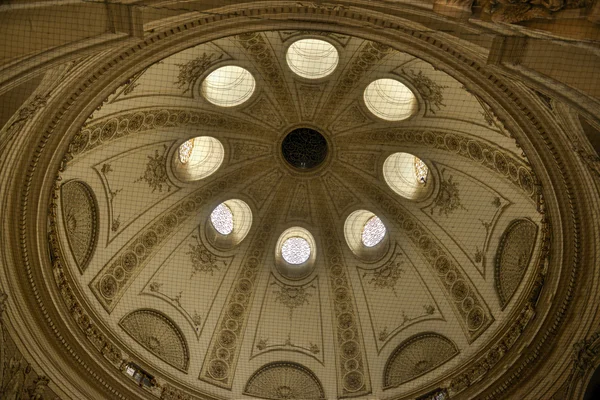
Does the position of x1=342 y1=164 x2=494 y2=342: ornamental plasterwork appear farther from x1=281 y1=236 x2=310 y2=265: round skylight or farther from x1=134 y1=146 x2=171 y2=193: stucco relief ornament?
x1=134 y1=146 x2=171 y2=193: stucco relief ornament

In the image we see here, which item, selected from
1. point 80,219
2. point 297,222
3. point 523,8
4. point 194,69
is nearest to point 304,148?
point 297,222

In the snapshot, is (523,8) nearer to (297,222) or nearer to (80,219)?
(80,219)

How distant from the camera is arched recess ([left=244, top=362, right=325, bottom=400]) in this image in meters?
14.7

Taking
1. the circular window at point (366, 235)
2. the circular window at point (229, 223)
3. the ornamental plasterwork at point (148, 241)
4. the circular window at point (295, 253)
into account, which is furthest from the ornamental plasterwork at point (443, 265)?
the ornamental plasterwork at point (148, 241)

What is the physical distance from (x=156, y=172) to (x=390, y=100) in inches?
233

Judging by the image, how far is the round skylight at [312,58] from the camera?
47.1ft

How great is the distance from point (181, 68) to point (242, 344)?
6846 millimetres

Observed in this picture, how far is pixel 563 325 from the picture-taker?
10805 millimetres

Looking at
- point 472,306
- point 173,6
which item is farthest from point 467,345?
point 173,6

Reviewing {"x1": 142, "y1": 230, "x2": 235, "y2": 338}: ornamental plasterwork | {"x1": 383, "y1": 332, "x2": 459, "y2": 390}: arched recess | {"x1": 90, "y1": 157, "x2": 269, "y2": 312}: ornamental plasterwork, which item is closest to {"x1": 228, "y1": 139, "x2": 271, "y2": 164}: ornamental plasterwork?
{"x1": 90, "y1": 157, "x2": 269, "y2": 312}: ornamental plasterwork

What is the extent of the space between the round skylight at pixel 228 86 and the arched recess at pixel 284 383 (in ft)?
21.5

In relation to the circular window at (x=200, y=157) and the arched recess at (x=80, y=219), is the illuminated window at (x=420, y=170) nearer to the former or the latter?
the circular window at (x=200, y=157)

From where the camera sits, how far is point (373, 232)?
1669 centimetres

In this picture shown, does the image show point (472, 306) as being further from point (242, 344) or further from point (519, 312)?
point (242, 344)
